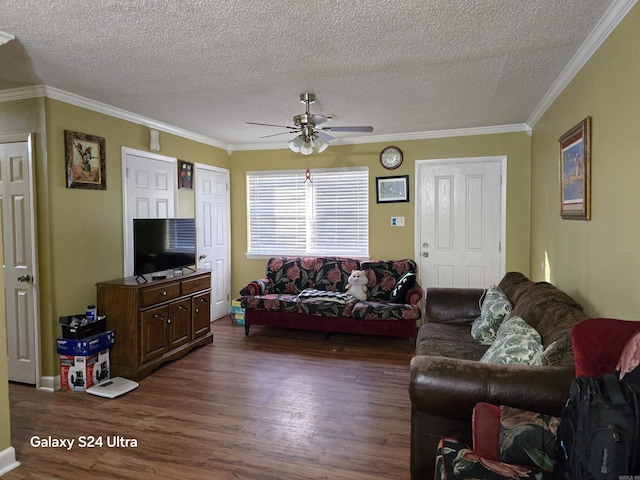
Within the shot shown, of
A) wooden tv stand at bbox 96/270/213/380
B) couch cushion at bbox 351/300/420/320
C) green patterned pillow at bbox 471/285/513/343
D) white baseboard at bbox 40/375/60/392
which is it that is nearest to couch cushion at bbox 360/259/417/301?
couch cushion at bbox 351/300/420/320

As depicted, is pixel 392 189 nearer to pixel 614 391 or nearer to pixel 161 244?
pixel 161 244

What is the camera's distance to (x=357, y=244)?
5531mm

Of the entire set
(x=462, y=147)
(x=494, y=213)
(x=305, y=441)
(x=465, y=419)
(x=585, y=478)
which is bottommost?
(x=305, y=441)

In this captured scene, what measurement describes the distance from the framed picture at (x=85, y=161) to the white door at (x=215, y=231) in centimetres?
145

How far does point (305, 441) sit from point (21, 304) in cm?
272

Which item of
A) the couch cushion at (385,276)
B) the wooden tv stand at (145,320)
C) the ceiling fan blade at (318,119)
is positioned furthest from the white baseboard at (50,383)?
the couch cushion at (385,276)

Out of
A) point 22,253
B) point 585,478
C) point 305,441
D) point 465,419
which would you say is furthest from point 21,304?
point 585,478

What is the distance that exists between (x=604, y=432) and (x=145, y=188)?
4.32 meters

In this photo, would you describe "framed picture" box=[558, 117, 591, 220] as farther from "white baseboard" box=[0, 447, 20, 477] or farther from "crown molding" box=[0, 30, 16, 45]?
"white baseboard" box=[0, 447, 20, 477]

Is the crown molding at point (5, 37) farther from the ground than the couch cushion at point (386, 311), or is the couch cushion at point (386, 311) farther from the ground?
the crown molding at point (5, 37)

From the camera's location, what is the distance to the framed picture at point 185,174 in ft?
16.2

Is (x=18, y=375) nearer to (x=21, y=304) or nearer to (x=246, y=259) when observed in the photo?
(x=21, y=304)

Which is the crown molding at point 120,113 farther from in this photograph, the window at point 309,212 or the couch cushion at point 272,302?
the couch cushion at point 272,302

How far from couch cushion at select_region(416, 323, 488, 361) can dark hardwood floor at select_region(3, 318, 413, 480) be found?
49 centimetres
